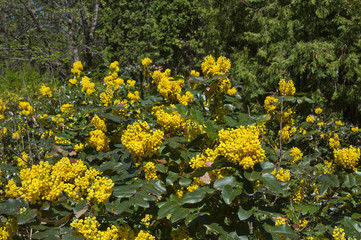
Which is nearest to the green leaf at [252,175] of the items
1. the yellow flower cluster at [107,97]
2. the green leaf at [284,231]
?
the green leaf at [284,231]

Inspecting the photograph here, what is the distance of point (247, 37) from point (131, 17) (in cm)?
954

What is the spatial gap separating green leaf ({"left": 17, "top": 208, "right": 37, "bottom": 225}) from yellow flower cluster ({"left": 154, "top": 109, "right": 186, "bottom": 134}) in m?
0.76

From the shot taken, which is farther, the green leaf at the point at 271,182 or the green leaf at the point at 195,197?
the green leaf at the point at 195,197

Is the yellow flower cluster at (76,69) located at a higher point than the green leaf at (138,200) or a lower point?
higher

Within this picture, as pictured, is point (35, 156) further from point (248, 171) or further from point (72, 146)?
point (248, 171)

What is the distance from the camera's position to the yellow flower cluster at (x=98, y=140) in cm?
195

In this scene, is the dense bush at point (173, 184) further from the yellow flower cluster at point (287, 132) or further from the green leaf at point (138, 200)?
the yellow flower cluster at point (287, 132)

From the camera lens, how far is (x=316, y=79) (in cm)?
545

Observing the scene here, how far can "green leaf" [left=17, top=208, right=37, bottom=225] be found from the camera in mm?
1180

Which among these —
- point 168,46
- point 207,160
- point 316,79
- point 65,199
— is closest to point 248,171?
point 207,160

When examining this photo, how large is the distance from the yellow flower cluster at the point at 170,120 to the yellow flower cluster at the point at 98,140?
52 centimetres

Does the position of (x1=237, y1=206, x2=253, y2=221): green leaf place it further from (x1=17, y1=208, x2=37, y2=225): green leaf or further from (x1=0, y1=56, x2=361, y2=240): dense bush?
(x1=17, y1=208, x2=37, y2=225): green leaf

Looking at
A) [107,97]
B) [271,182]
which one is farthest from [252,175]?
[107,97]

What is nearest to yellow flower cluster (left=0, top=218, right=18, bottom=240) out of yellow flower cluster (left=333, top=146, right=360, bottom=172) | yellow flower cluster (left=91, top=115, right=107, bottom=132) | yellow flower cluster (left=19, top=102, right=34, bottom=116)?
yellow flower cluster (left=91, top=115, right=107, bottom=132)
